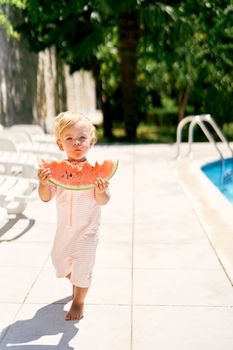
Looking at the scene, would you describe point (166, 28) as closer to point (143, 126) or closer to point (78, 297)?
point (143, 126)

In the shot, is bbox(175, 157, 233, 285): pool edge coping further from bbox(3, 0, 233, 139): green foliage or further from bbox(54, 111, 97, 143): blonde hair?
bbox(3, 0, 233, 139): green foliage

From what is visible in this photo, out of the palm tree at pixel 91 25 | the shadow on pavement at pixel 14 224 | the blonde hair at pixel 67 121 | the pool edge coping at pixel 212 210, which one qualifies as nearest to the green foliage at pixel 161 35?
the palm tree at pixel 91 25

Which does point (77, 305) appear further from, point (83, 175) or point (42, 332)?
point (83, 175)

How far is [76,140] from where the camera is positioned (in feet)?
11.5

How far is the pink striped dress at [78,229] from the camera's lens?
3.64 metres

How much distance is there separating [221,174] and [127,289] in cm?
781

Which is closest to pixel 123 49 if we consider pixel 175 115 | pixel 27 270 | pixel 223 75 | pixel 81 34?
pixel 81 34

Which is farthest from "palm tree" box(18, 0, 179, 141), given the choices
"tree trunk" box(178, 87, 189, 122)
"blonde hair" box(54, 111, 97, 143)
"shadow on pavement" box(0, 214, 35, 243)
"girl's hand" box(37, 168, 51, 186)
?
"girl's hand" box(37, 168, 51, 186)

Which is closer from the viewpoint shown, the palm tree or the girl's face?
the girl's face

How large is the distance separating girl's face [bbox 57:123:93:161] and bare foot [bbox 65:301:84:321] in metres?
1.04

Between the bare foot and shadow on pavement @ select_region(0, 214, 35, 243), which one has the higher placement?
the bare foot

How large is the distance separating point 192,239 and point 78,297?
2320mm

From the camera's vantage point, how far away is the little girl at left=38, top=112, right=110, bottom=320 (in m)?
3.54

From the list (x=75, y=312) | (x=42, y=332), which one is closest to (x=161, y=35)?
(x=75, y=312)
